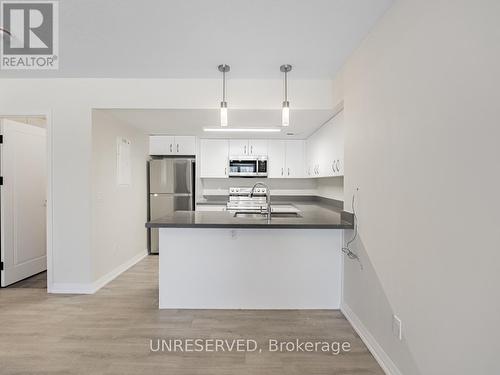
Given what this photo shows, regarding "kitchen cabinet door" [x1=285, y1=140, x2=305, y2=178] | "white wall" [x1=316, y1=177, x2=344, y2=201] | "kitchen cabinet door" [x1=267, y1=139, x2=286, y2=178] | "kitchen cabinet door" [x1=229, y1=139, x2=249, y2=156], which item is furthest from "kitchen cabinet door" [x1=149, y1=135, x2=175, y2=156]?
"white wall" [x1=316, y1=177, x2=344, y2=201]

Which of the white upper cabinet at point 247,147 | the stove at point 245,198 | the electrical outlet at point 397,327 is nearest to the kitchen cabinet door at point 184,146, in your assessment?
the white upper cabinet at point 247,147

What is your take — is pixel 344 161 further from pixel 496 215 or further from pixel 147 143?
pixel 147 143

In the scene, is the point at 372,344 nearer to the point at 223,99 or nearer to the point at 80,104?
the point at 223,99

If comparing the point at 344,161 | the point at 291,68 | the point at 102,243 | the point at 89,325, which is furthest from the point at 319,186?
the point at 89,325

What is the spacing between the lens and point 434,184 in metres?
1.39

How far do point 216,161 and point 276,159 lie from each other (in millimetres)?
1088

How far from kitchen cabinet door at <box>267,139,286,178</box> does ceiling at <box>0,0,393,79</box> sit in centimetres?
202

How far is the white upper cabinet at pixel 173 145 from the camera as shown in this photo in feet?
15.9

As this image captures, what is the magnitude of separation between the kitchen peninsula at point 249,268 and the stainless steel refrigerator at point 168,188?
2.06m

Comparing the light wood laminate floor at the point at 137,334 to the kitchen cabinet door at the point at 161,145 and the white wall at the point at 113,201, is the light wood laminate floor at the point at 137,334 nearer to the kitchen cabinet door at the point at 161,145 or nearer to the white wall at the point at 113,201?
the white wall at the point at 113,201

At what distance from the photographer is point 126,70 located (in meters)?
2.86

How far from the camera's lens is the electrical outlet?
171cm

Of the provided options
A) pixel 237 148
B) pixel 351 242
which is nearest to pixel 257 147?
pixel 237 148

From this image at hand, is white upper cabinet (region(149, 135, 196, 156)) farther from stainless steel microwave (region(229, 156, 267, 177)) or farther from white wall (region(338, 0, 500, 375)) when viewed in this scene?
white wall (region(338, 0, 500, 375))
